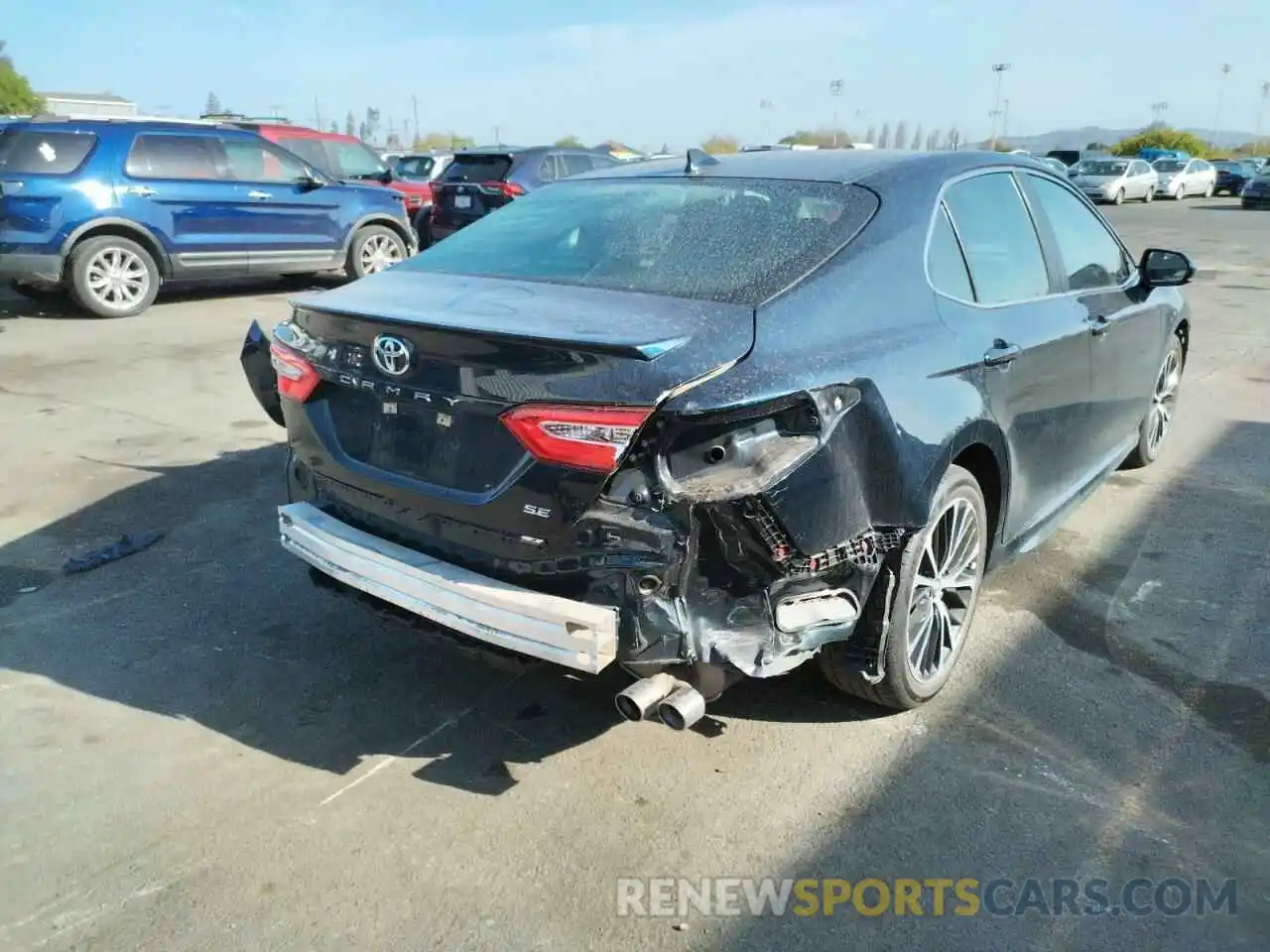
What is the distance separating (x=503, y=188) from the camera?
13.2 meters

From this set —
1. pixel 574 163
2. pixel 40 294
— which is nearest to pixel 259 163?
pixel 40 294

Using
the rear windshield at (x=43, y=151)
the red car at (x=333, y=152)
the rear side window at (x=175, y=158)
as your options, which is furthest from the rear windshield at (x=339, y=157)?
the rear windshield at (x=43, y=151)

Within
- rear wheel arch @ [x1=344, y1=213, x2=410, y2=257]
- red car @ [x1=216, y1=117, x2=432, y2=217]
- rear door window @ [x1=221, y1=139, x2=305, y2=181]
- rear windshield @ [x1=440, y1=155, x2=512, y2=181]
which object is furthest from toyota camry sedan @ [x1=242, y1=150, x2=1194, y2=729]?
red car @ [x1=216, y1=117, x2=432, y2=217]

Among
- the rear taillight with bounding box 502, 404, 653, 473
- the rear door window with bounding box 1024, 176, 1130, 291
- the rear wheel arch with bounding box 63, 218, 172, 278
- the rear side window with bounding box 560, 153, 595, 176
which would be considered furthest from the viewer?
the rear side window with bounding box 560, 153, 595, 176

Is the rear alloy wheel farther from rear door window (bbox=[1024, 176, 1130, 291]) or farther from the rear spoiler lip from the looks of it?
the rear spoiler lip

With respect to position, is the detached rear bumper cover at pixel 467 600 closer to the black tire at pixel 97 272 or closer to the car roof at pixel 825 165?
the car roof at pixel 825 165

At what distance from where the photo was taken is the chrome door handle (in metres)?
3.28

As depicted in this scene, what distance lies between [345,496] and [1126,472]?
4.58 metres

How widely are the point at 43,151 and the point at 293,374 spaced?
27.7 ft

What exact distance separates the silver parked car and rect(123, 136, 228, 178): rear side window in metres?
29.0

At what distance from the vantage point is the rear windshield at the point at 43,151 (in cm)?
953

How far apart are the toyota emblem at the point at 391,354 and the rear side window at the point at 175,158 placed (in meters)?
8.96

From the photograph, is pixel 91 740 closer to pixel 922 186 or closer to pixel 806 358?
pixel 806 358

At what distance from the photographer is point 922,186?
11.0 ft
